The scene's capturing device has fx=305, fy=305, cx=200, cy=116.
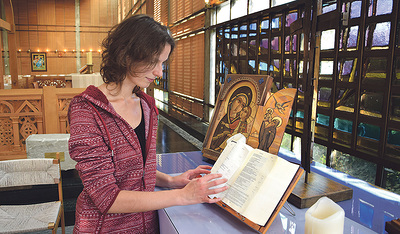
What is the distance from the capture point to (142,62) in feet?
4.12

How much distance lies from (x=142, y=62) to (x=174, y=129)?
670 centimetres

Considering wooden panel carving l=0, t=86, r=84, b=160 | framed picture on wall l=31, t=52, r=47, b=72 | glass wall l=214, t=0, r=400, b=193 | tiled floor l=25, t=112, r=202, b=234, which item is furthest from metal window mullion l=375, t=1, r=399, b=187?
framed picture on wall l=31, t=52, r=47, b=72

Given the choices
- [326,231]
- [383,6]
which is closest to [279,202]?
[326,231]

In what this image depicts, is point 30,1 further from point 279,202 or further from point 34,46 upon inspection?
point 279,202

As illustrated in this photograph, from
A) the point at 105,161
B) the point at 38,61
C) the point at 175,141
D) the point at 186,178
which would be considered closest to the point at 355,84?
the point at 186,178

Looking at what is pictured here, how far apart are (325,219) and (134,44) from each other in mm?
911

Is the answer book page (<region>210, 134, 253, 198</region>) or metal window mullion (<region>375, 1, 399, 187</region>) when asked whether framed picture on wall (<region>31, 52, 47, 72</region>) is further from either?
book page (<region>210, 134, 253, 198</region>)

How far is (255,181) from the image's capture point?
3.61 ft

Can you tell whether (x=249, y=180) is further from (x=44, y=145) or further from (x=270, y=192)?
(x=44, y=145)

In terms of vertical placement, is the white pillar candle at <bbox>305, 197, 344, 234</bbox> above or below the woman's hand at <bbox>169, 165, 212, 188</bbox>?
above

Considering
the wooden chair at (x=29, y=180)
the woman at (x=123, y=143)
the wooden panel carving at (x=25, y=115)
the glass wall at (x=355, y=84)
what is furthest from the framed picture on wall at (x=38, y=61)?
the woman at (x=123, y=143)

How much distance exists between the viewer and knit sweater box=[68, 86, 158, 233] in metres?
1.12

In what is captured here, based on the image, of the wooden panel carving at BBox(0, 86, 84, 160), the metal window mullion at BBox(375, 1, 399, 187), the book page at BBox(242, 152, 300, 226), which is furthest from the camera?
the wooden panel carving at BBox(0, 86, 84, 160)

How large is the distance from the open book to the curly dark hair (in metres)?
0.50
